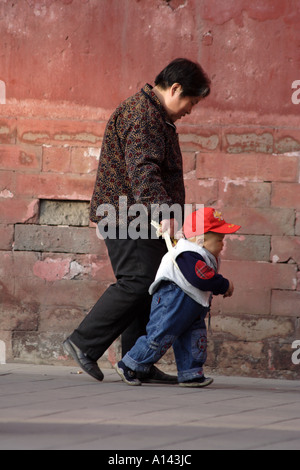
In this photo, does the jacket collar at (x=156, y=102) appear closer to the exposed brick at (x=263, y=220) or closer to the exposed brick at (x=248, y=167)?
the exposed brick at (x=248, y=167)

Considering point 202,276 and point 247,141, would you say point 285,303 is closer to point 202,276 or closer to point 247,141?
point 247,141

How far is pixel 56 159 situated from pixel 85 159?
20 centimetres

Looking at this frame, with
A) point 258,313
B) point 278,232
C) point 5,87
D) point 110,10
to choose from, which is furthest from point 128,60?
point 258,313

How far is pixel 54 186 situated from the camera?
6035 millimetres

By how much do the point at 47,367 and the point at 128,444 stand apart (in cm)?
272

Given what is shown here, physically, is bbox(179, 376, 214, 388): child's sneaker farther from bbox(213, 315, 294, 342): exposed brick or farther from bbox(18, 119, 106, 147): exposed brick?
bbox(18, 119, 106, 147): exposed brick

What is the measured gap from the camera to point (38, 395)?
4.37 m

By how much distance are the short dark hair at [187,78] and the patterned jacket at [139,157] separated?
5.6 inches

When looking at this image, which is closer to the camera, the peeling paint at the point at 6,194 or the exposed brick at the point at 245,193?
the exposed brick at the point at 245,193

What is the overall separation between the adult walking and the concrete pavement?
30cm

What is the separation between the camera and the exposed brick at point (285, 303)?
573 centimetres

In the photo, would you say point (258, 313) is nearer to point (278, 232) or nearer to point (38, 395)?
point (278, 232)

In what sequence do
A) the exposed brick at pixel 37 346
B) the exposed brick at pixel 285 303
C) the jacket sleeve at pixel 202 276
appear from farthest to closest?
the exposed brick at pixel 37 346 → the exposed brick at pixel 285 303 → the jacket sleeve at pixel 202 276

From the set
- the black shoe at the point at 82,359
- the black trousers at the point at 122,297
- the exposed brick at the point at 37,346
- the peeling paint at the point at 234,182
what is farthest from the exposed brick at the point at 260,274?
the black shoe at the point at 82,359
